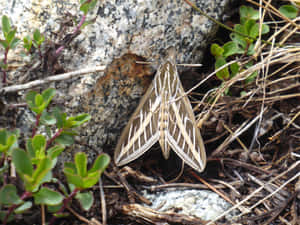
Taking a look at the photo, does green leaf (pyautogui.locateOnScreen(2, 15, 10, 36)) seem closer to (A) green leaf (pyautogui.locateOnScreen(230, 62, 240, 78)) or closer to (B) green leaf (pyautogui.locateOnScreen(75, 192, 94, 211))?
(B) green leaf (pyautogui.locateOnScreen(75, 192, 94, 211))

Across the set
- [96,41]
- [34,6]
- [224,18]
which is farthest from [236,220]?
[34,6]

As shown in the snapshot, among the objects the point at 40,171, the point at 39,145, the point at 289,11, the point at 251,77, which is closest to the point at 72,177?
the point at 40,171

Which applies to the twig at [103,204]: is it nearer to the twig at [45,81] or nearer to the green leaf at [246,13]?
the twig at [45,81]

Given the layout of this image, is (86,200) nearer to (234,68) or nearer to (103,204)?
(103,204)

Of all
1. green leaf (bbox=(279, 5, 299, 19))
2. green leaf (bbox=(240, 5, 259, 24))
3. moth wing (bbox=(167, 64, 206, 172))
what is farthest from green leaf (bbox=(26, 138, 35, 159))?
green leaf (bbox=(279, 5, 299, 19))

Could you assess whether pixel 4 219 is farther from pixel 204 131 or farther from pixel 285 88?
pixel 285 88
